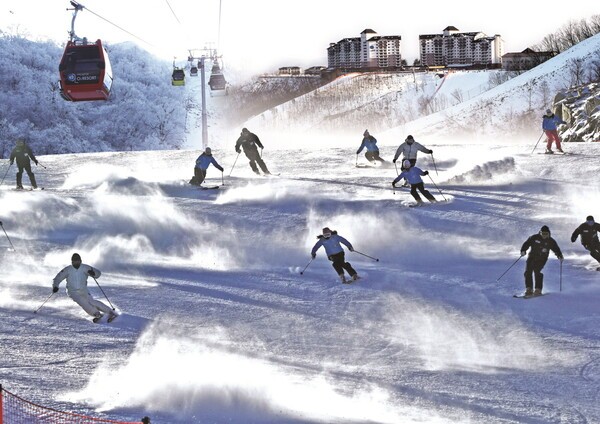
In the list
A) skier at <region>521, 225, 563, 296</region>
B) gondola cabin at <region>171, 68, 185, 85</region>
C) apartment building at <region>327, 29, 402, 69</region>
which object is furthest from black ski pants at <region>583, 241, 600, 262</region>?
apartment building at <region>327, 29, 402, 69</region>

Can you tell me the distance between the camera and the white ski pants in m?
11.7

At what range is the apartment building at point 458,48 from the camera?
4328 inches

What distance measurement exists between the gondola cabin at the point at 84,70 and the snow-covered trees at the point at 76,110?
1758 inches

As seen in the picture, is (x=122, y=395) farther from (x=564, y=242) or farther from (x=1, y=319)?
(x=564, y=242)

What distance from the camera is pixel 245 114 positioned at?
9462 centimetres

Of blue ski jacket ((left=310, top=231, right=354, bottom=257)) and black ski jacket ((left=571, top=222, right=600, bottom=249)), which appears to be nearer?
black ski jacket ((left=571, top=222, right=600, bottom=249))

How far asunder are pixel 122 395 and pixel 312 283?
536 centimetres

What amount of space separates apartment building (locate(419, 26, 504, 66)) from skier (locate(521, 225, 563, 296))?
100 meters

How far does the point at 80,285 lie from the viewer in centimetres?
1170

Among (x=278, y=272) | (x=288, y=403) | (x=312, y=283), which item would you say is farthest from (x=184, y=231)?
(x=288, y=403)

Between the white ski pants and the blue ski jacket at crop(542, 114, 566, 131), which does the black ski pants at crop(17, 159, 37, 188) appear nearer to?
the white ski pants

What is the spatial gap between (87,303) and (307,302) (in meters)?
3.39

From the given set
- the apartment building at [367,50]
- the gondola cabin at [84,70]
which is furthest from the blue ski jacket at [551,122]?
the apartment building at [367,50]

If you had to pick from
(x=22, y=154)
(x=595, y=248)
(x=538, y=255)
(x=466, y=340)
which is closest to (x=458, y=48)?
(x=22, y=154)
